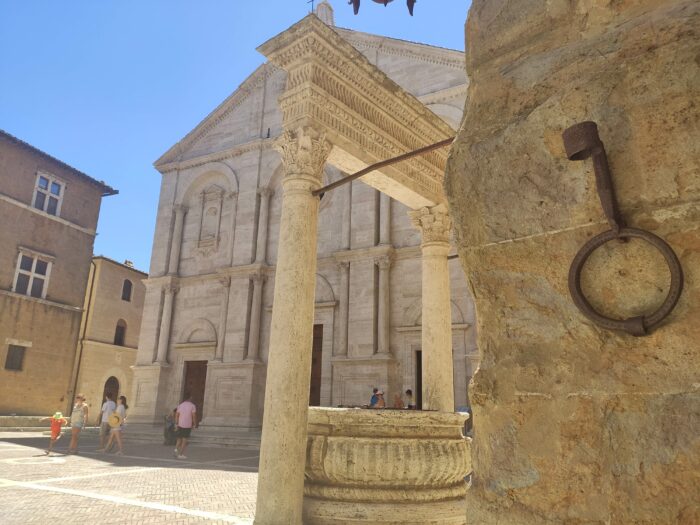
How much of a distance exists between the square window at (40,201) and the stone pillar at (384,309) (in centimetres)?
1881

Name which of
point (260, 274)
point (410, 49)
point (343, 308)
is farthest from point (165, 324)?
point (410, 49)

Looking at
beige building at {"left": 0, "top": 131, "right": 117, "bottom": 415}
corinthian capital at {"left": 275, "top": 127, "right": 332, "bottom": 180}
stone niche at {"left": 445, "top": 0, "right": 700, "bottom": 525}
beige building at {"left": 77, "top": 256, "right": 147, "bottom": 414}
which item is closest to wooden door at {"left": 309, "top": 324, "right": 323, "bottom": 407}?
corinthian capital at {"left": 275, "top": 127, "right": 332, "bottom": 180}

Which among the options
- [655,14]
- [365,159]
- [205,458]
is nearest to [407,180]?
[365,159]

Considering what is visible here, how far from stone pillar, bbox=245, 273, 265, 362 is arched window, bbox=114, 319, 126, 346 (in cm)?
1667

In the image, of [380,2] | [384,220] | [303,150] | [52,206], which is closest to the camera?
[380,2]

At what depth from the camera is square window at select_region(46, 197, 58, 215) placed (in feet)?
85.9

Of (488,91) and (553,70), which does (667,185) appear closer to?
(553,70)

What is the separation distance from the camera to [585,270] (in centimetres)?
131

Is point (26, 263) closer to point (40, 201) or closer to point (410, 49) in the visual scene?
point (40, 201)

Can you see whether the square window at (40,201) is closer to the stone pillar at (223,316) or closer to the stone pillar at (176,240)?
the stone pillar at (176,240)

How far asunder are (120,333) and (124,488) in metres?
26.1

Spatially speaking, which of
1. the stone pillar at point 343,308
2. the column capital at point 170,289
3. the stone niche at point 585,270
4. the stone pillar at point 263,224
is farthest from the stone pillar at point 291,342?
the column capital at point 170,289

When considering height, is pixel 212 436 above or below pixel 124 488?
above

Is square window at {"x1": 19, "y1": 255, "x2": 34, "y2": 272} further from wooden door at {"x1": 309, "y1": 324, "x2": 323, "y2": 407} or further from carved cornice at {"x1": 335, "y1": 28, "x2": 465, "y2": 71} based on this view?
carved cornice at {"x1": 335, "y1": 28, "x2": 465, "y2": 71}
